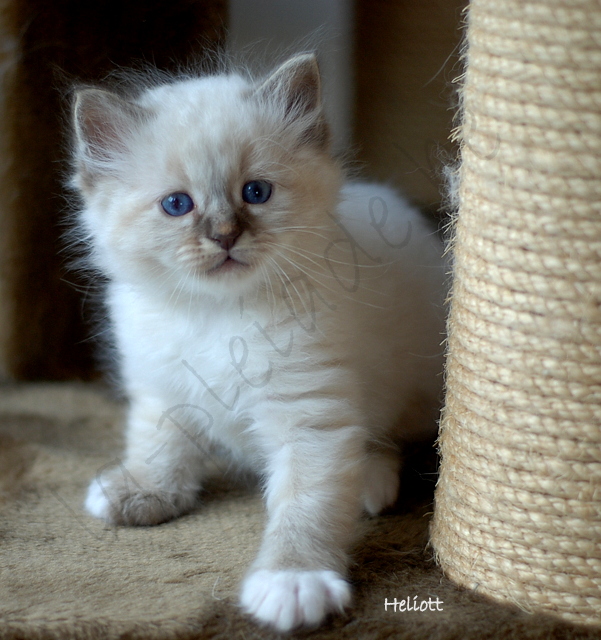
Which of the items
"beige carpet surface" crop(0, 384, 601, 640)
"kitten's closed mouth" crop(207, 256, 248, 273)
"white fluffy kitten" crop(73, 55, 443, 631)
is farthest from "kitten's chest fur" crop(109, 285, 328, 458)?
"beige carpet surface" crop(0, 384, 601, 640)

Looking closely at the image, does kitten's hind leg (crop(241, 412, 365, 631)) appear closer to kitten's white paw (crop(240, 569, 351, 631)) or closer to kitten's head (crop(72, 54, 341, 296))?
kitten's white paw (crop(240, 569, 351, 631))

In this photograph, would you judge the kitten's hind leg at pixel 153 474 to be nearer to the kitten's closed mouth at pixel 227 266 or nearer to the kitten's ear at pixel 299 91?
the kitten's closed mouth at pixel 227 266

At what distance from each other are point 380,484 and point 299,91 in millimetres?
878

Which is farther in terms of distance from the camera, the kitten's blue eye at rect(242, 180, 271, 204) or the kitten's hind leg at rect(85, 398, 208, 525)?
the kitten's hind leg at rect(85, 398, 208, 525)

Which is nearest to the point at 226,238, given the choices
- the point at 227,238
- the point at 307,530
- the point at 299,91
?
the point at 227,238

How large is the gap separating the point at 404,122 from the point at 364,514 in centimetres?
133

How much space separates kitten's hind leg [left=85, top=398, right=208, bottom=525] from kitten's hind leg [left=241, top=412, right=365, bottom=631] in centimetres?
30

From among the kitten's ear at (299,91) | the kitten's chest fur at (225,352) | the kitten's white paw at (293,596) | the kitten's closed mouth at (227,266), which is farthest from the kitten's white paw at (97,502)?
the kitten's ear at (299,91)

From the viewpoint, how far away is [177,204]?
1410mm

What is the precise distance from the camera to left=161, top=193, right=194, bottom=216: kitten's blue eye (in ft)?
4.61

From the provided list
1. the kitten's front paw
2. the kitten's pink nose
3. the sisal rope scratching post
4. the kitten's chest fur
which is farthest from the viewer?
the kitten's front paw

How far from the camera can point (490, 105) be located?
1161mm

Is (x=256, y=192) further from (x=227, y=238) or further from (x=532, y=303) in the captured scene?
(x=532, y=303)

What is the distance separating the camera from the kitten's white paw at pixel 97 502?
1.63 m
